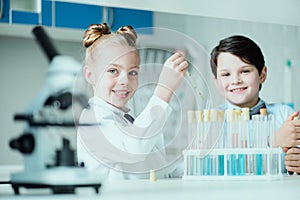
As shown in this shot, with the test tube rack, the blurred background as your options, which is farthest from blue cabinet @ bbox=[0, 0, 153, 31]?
the test tube rack

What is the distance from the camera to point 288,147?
1479 mm

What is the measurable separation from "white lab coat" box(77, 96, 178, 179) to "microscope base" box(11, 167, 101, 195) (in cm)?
34

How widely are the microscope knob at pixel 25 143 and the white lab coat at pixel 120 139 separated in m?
0.33

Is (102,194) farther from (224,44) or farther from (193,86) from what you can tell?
(224,44)

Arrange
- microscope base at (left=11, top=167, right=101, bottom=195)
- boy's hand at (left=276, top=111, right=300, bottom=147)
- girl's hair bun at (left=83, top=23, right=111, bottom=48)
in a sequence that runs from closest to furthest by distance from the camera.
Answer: microscope base at (left=11, top=167, right=101, bottom=195) < girl's hair bun at (left=83, top=23, right=111, bottom=48) < boy's hand at (left=276, top=111, right=300, bottom=147)

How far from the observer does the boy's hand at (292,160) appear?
1.48 meters

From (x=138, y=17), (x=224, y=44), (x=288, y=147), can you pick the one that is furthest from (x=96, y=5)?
(x=288, y=147)

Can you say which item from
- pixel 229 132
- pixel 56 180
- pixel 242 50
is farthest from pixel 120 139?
pixel 242 50

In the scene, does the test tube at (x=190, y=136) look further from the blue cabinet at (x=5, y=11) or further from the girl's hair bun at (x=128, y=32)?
the blue cabinet at (x=5, y=11)

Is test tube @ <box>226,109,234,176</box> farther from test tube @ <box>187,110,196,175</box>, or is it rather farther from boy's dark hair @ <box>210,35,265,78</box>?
boy's dark hair @ <box>210,35,265,78</box>

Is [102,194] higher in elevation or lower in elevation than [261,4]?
lower

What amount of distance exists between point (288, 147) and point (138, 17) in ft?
1.95

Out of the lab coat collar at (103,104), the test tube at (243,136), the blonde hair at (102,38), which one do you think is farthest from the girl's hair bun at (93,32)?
the test tube at (243,136)

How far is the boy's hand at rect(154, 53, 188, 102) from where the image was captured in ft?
4.24
